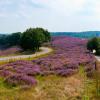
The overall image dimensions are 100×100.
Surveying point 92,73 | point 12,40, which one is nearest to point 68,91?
point 92,73

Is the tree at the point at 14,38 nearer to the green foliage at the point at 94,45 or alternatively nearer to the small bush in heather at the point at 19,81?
the green foliage at the point at 94,45

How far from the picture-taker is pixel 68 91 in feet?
81.0

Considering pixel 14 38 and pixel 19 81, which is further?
pixel 14 38

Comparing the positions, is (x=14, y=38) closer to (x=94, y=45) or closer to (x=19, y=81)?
(x=94, y=45)

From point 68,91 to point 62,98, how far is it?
233 centimetres

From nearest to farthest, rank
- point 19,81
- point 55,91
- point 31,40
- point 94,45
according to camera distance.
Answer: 1. point 55,91
2. point 19,81
3. point 94,45
4. point 31,40

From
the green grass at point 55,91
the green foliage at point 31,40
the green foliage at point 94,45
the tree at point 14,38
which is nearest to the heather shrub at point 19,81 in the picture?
the green grass at point 55,91

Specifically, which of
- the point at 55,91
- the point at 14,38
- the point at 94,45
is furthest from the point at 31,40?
the point at 55,91

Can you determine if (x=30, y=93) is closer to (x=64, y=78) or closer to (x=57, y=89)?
(x=57, y=89)

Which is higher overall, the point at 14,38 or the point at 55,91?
the point at 14,38

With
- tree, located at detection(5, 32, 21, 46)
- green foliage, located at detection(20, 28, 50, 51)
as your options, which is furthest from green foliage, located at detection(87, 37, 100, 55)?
tree, located at detection(5, 32, 21, 46)

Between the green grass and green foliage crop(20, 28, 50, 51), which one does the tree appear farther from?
the green grass

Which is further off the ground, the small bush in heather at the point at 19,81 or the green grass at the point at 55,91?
the small bush in heather at the point at 19,81

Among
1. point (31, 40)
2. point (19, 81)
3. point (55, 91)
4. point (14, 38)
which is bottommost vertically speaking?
point (55, 91)
